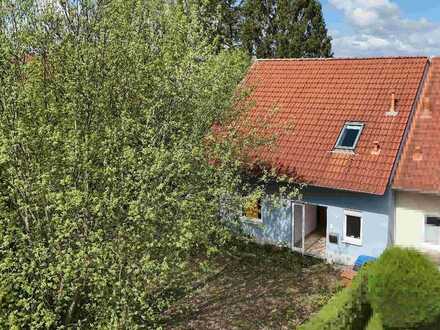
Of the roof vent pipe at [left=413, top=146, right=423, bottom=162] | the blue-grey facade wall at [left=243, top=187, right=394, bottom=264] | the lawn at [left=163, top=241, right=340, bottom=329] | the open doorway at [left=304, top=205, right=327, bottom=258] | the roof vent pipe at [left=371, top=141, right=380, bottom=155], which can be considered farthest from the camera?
the open doorway at [left=304, top=205, right=327, bottom=258]

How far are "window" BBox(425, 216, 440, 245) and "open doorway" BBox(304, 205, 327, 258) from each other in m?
3.81

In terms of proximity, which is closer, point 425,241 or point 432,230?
point 432,230

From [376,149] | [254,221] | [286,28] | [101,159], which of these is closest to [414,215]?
[376,149]

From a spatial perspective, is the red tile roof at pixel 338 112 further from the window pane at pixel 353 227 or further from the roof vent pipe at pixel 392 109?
the window pane at pixel 353 227

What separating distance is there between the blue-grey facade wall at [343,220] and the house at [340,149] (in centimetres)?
3

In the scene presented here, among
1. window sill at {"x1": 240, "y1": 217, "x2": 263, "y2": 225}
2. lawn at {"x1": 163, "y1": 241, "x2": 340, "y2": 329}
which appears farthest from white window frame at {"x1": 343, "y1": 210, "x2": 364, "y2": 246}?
window sill at {"x1": 240, "y1": 217, "x2": 263, "y2": 225}

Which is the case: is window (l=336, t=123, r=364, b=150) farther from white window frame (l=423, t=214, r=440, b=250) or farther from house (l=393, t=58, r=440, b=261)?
white window frame (l=423, t=214, r=440, b=250)

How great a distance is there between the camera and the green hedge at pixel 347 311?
11.0 m

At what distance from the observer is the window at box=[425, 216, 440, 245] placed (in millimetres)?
16547

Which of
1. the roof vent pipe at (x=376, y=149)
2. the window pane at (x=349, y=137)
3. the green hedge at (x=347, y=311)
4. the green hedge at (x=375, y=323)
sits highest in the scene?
the window pane at (x=349, y=137)

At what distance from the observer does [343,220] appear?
17516 mm

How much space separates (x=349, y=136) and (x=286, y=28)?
980 inches

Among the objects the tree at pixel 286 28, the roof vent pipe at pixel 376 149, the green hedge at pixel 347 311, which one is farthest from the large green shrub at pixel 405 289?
the tree at pixel 286 28

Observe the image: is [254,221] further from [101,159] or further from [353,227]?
[101,159]
